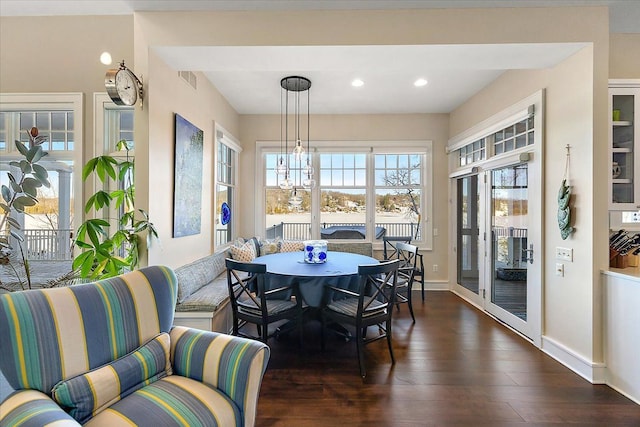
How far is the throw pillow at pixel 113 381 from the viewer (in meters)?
1.23

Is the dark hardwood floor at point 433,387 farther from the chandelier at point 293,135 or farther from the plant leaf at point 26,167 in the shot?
the plant leaf at point 26,167

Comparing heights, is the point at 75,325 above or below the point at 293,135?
below

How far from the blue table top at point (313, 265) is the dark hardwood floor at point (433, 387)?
0.76 metres

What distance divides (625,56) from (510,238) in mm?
1968

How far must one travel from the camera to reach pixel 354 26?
95.8 inches

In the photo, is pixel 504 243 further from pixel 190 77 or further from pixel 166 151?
pixel 190 77

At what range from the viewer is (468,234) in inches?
176

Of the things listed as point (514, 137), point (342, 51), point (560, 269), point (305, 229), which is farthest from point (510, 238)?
point (305, 229)

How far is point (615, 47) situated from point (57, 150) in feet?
17.7

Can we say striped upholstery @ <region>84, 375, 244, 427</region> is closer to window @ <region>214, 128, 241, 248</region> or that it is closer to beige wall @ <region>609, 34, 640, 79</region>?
window @ <region>214, 128, 241, 248</region>

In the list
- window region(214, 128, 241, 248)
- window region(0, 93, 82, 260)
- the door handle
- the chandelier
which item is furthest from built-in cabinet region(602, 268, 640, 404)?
window region(0, 93, 82, 260)

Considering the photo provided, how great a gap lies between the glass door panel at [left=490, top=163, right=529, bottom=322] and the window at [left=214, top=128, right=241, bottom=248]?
3.64 m

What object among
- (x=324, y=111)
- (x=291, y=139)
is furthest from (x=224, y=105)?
(x=324, y=111)

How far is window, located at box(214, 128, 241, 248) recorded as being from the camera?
4098 mm
